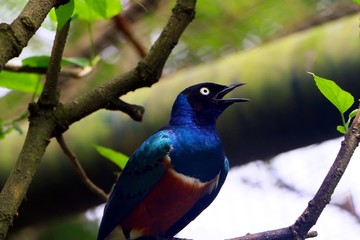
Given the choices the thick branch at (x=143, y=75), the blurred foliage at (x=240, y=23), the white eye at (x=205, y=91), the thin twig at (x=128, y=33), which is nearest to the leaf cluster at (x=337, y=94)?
the thick branch at (x=143, y=75)

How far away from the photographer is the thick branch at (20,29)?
1.16 metres

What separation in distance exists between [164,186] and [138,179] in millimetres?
65

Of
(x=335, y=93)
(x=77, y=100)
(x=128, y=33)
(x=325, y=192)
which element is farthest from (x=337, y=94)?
(x=128, y=33)

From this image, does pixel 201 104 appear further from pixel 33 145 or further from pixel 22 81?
pixel 33 145

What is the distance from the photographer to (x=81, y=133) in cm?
227

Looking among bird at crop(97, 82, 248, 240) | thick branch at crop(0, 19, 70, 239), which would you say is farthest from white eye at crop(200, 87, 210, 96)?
thick branch at crop(0, 19, 70, 239)

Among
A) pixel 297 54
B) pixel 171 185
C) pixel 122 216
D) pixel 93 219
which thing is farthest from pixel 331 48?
pixel 93 219

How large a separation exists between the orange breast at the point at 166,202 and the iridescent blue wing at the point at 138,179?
2 cm

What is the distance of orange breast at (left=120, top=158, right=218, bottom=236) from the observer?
1742mm

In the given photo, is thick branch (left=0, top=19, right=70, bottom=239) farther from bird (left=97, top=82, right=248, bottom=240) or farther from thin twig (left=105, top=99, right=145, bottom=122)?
bird (left=97, top=82, right=248, bottom=240)

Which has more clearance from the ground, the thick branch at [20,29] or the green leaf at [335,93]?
the thick branch at [20,29]

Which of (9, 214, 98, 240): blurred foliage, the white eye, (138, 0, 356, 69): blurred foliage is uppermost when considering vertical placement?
the white eye

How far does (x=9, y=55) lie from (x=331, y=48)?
3.53 ft

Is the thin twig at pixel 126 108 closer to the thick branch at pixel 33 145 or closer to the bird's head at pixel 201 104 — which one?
the thick branch at pixel 33 145
